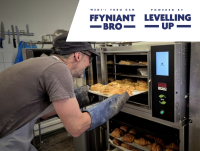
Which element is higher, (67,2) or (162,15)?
(67,2)

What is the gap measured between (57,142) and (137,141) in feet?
5.57

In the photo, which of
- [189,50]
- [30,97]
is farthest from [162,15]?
[30,97]

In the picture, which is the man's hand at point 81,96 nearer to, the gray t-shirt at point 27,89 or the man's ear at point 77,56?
the man's ear at point 77,56

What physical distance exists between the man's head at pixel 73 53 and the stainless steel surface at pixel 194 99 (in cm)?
82

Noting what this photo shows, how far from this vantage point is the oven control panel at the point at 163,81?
1367mm

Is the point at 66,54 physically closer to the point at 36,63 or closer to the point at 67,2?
the point at 36,63

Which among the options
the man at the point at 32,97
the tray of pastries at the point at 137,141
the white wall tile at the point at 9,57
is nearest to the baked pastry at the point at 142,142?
the tray of pastries at the point at 137,141

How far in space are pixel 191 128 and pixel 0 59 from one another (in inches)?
118

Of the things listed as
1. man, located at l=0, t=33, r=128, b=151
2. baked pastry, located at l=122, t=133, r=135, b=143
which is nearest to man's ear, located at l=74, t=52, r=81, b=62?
man, located at l=0, t=33, r=128, b=151

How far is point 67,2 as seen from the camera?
11.7 feet

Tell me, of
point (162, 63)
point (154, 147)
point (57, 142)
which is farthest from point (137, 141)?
point (57, 142)

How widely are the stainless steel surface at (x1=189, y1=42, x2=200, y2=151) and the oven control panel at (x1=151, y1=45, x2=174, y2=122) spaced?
0.16m

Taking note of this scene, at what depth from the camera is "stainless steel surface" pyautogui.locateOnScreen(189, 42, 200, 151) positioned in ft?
4.40

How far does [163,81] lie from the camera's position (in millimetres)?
1430
